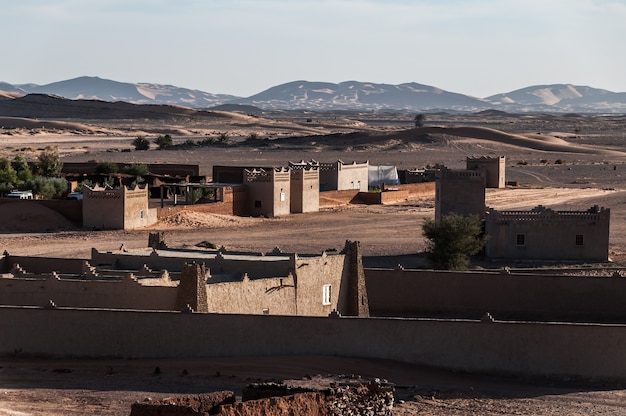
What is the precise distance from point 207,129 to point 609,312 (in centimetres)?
12217

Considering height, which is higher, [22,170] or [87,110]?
[87,110]

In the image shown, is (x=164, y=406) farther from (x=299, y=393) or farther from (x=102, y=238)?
(x=102, y=238)

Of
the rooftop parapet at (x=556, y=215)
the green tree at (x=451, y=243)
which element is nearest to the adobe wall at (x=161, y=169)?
the rooftop parapet at (x=556, y=215)

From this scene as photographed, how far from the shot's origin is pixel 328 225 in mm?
43062

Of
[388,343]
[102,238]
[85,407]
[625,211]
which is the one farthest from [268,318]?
[625,211]

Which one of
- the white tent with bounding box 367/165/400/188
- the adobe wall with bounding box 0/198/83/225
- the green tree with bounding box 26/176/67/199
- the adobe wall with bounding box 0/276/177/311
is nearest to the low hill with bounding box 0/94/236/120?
the white tent with bounding box 367/165/400/188

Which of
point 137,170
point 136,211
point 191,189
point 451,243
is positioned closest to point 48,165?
point 137,170

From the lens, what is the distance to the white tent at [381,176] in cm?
5722

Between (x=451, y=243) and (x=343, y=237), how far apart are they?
6855mm

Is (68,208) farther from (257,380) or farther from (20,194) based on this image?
(257,380)

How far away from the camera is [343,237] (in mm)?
39312

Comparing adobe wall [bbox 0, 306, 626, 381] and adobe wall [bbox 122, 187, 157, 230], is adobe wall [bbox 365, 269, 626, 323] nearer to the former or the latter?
adobe wall [bbox 0, 306, 626, 381]

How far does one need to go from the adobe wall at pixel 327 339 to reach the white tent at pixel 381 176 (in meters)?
35.8

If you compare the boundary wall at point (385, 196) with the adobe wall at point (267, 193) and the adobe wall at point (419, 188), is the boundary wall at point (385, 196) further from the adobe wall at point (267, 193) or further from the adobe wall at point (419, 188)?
the adobe wall at point (267, 193)
